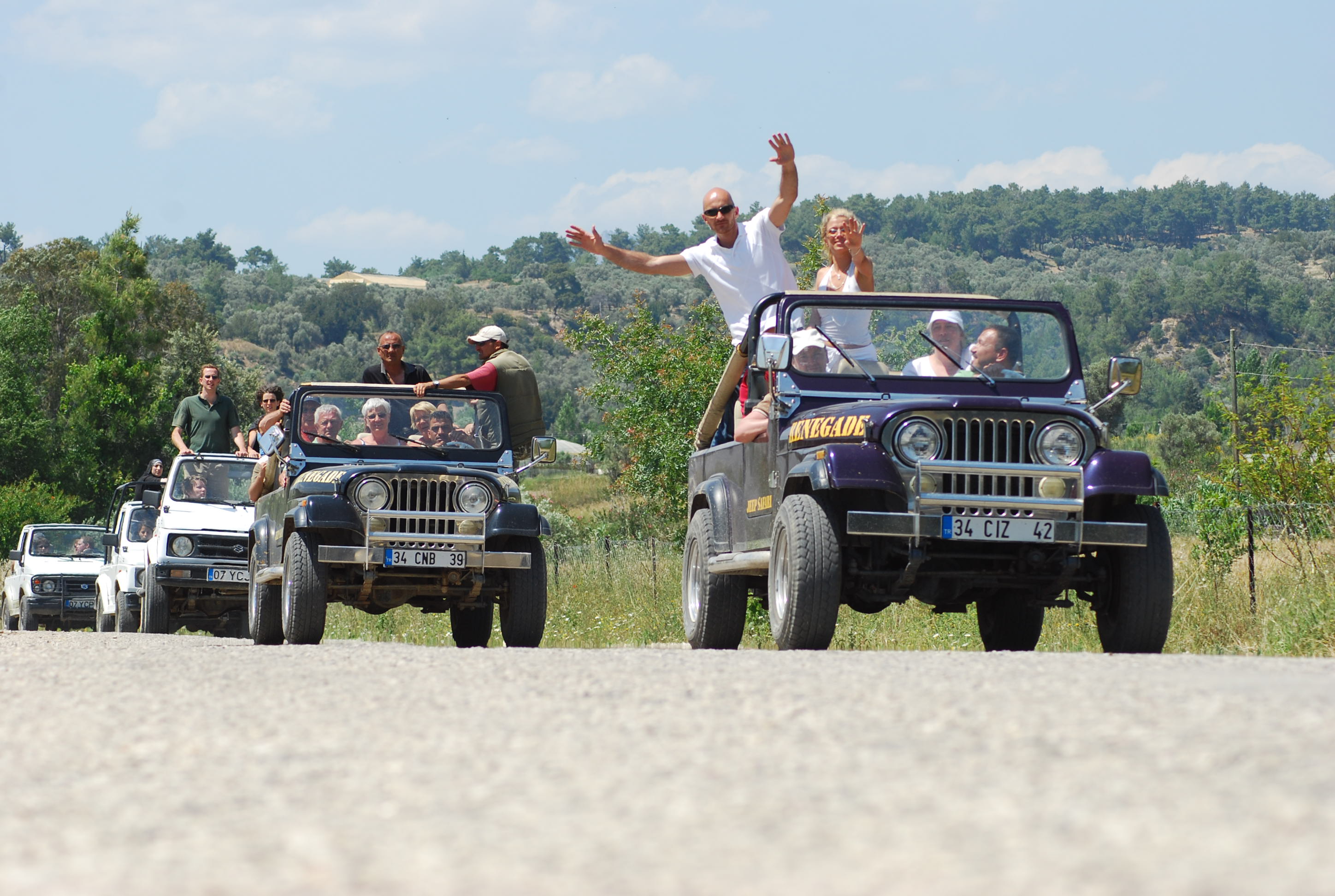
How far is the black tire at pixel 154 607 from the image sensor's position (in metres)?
16.8

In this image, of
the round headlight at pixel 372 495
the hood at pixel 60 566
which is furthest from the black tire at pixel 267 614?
the hood at pixel 60 566

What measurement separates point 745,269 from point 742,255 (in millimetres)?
97

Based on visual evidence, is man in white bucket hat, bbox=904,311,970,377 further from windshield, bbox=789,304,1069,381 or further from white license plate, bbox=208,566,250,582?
white license plate, bbox=208,566,250,582

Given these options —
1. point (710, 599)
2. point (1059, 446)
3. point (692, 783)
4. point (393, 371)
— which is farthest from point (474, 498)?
point (692, 783)

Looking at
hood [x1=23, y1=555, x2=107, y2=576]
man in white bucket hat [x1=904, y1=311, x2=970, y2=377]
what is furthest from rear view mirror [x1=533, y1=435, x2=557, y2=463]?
hood [x1=23, y1=555, x2=107, y2=576]

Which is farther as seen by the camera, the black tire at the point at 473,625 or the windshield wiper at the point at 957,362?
the black tire at the point at 473,625

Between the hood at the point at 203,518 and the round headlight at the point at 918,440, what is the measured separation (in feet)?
33.1

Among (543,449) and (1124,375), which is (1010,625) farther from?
(543,449)

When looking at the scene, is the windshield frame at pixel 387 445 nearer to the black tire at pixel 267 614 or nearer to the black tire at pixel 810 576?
the black tire at pixel 267 614

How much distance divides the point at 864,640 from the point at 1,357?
45.3 metres

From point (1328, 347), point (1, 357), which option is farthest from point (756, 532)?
point (1328, 347)

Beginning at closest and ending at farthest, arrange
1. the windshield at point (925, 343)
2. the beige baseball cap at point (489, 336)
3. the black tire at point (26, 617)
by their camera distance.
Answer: the windshield at point (925, 343), the beige baseball cap at point (489, 336), the black tire at point (26, 617)

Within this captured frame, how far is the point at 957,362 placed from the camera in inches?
386

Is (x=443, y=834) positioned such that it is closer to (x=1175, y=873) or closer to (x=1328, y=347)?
(x=1175, y=873)
